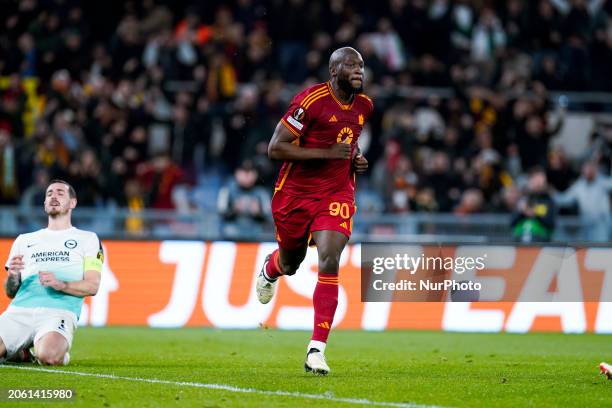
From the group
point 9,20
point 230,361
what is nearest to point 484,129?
point 9,20

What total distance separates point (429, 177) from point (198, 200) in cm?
389

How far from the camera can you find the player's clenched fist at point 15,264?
33.9ft

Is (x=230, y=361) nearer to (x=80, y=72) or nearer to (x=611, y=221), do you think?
(x=611, y=221)

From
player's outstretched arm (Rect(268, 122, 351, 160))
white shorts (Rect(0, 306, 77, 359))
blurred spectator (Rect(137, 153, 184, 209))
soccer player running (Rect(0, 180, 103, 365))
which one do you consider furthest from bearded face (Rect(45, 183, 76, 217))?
blurred spectator (Rect(137, 153, 184, 209))

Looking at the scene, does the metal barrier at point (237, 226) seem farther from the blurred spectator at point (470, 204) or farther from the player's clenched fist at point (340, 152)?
the player's clenched fist at point (340, 152)

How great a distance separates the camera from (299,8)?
73.5 ft

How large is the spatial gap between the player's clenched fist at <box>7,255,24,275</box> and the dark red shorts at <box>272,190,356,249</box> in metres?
2.27

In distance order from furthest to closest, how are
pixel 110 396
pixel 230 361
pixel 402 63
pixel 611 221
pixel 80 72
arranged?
pixel 402 63 < pixel 80 72 < pixel 611 221 < pixel 230 361 < pixel 110 396

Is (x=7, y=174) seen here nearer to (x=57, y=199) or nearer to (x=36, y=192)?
(x=36, y=192)

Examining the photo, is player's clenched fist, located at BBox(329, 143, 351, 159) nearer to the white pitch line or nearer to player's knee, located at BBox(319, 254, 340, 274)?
player's knee, located at BBox(319, 254, 340, 274)

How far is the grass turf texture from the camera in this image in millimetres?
8430
